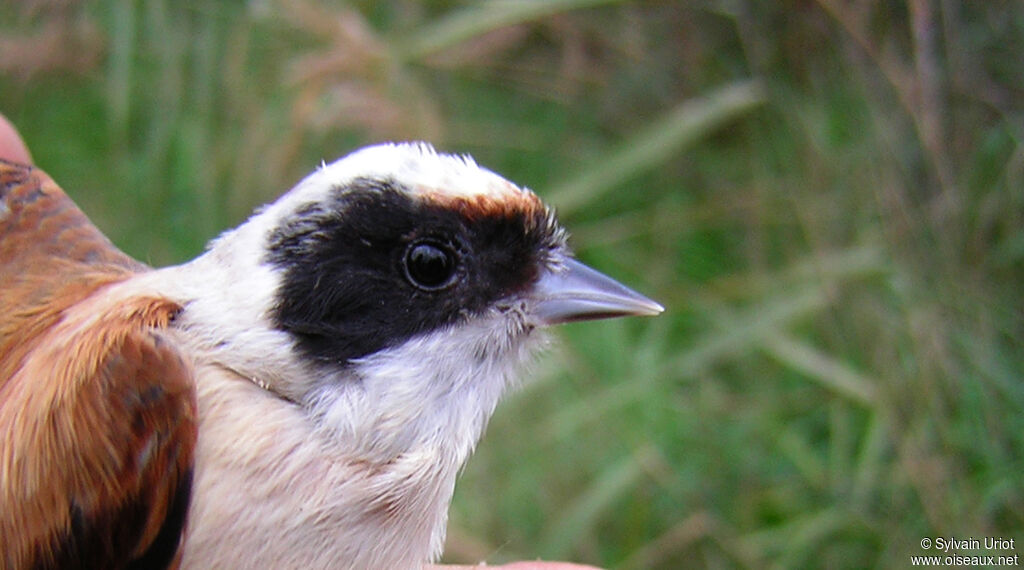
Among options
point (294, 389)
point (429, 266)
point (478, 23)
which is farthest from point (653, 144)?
Answer: point (294, 389)

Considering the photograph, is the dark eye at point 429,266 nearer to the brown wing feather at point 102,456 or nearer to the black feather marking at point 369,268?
the black feather marking at point 369,268

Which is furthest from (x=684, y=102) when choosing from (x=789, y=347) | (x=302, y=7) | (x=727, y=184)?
(x=302, y=7)

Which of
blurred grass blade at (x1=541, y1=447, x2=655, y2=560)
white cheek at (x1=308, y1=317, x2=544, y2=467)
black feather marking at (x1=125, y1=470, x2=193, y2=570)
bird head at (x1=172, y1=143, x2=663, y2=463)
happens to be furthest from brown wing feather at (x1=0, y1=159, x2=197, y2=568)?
blurred grass blade at (x1=541, y1=447, x2=655, y2=560)

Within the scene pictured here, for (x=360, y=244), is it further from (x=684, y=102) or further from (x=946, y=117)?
(x=684, y=102)

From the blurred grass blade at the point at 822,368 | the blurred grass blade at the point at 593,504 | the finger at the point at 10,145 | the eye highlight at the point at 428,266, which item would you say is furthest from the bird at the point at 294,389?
the blurred grass blade at the point at 822,368

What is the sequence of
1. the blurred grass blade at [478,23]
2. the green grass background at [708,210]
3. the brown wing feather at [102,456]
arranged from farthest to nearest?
the blurred grass blade at [478,23]
the green grass background at [708,210]
the brown wing feather at [102,456]

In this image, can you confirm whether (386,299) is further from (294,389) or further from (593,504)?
(593,504)
